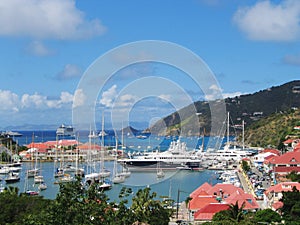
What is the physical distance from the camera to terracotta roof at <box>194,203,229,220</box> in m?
14.7

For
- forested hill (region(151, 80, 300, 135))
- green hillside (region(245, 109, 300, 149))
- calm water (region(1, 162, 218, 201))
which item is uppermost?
forested hill (region(151, 80, 300, 135))

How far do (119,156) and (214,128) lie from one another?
2092cm

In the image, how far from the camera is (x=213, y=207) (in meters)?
15.0

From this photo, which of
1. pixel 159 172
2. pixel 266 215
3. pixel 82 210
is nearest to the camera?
pixel 82 210

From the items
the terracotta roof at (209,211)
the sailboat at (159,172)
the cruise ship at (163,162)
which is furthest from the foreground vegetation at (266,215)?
the cruise ship at (163,162)

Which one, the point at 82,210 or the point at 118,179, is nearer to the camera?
the point at 82,210

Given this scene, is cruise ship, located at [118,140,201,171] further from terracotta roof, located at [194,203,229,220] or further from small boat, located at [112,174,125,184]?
terracotta roof, located at [194,203,229,220]

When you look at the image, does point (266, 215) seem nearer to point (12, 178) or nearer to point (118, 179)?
point (118, 179)

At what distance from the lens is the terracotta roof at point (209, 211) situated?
1466cm

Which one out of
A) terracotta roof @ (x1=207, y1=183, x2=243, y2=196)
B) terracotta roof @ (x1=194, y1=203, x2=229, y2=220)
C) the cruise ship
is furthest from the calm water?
terracotta roof @ (x1=194, y1=203, x2=229, y2=220)

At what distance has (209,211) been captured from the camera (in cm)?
1484

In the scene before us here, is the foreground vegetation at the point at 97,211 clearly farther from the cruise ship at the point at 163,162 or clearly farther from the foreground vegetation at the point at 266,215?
the cruise ship at the point at 163,162

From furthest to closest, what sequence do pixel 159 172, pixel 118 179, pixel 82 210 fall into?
pixel 159 172
pixel 118 179
pixel 82 210

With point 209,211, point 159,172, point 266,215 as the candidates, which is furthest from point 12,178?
point 266,215
